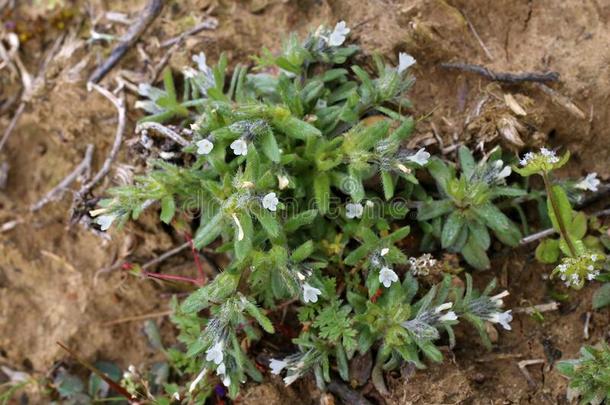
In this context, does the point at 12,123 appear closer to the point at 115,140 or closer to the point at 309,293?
the point at 115,140

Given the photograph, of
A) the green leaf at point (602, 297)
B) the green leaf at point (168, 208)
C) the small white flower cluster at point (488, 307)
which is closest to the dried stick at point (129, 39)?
the green leaf at point (168, 208)

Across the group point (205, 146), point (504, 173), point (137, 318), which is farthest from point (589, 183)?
point (137, 318)

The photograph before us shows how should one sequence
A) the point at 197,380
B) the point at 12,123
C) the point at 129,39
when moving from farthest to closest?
the point at 12,123, the point at 129,39, the point at 197,380

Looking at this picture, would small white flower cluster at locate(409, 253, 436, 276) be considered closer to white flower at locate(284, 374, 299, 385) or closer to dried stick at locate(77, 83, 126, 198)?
white flower at locate(284, 374, 299, 385)

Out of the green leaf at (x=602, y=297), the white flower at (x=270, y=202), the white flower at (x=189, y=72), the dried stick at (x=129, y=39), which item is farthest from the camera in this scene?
the dried stick at (x=129, y=39)

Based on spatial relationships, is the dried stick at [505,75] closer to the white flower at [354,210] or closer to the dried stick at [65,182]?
the white flower at [354,210]

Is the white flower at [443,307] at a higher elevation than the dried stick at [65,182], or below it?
below
